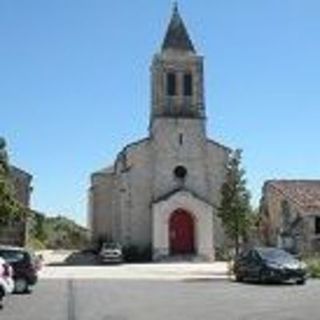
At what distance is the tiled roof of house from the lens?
64.6 meters

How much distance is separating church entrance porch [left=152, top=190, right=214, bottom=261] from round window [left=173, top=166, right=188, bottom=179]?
1.51m

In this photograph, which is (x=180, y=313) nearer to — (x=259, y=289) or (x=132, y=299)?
(x=132, y=299)

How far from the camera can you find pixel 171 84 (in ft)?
224

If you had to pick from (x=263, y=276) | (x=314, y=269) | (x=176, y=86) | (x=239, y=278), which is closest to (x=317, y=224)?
(x=176, y=86)

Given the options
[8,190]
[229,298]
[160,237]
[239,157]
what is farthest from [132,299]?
[160,237]

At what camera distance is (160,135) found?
67.4 m

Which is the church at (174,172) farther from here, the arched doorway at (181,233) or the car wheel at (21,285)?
the car wheel at (21,285)

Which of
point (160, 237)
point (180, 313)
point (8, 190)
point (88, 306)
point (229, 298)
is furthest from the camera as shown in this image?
point (160, 237)

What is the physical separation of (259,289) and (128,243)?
35.1 metres

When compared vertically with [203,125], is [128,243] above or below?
below

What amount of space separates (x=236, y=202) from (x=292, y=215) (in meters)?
8.72

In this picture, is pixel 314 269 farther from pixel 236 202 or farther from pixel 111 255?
pixel 111 255

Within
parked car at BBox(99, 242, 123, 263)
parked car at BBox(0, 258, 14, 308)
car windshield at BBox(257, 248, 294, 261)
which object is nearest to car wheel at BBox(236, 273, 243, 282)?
car windshield at BBox(257, 248, 294, 261)

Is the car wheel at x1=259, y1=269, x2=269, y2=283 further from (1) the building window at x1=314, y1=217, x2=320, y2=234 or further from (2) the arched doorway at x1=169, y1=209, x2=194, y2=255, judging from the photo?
(2) the arched doorway at x1=169, y1=209, x2=194, y2=255
